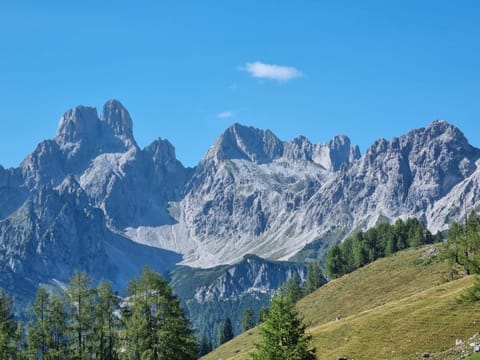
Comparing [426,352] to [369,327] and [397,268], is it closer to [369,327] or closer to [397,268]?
[369,327]

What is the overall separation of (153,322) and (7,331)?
12.6m

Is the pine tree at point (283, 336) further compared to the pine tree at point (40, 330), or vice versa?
the pine tree at point (40, 330)

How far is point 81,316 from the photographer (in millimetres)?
56406

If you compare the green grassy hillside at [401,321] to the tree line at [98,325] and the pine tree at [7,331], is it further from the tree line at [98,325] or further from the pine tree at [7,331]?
the pine tree at [7,331]

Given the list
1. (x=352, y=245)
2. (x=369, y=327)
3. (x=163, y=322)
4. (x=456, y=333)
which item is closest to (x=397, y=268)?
(x=352, y=245)

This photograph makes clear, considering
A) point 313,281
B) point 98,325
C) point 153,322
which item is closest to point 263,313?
point 153,322

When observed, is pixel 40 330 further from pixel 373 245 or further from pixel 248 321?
pixel 248 321

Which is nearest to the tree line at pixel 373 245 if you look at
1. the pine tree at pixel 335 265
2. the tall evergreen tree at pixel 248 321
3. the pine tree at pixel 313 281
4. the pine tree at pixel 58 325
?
the pine tree at pixel 335 265

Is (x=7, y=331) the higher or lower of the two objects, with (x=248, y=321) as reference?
lower

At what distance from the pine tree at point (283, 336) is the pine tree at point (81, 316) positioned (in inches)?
637

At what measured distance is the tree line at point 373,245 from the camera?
161625 mm

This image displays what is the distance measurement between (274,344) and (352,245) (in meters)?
126

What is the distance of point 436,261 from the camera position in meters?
122

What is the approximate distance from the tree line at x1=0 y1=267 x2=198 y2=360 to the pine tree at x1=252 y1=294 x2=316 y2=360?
10740 millimetres
